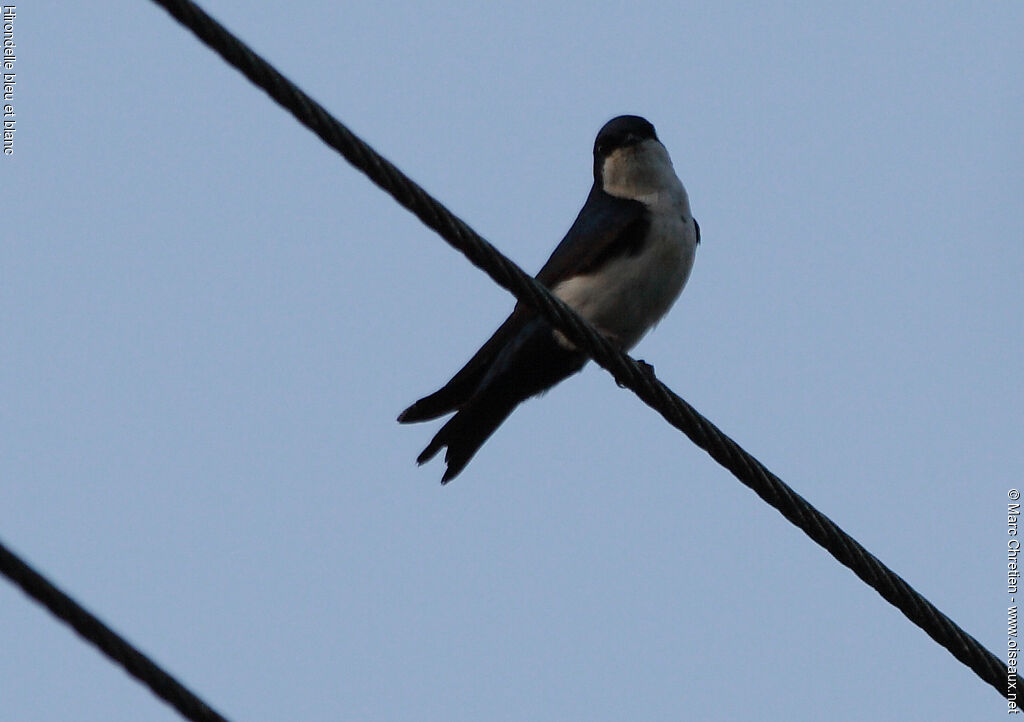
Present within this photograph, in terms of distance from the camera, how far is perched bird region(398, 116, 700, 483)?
5238 millimetres

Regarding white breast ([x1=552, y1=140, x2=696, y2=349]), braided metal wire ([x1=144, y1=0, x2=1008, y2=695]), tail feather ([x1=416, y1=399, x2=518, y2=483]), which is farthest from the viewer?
white breast ([x1=552, y1=140, x2=696, y2=349])

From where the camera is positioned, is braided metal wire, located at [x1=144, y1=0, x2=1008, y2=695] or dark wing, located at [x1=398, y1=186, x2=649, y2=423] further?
dark wing, located at [x1=398, y1=186, x2=649, y2=423]

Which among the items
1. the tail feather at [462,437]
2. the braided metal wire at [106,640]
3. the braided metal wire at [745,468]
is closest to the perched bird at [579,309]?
the tail feather at [462,437]

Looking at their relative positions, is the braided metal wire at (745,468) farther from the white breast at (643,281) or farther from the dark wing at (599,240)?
the dark wing at (599,240)

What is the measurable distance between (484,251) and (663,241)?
2.44 m

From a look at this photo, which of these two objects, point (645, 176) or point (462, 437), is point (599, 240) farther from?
point (462, 437)

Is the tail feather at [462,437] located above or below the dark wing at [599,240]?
below

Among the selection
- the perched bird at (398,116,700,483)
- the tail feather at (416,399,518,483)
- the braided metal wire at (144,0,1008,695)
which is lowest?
the braided metal wire at (144,0,1008,695)

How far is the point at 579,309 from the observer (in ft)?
17.5

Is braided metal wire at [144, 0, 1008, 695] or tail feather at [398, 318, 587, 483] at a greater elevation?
tail feather at [398, 318, 587, 483]

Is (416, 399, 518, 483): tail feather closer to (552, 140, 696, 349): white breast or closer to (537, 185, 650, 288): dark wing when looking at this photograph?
(552, 140, 696, 349): white breast

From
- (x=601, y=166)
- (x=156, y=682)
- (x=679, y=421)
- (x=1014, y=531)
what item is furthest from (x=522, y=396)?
(x=156, y=682)

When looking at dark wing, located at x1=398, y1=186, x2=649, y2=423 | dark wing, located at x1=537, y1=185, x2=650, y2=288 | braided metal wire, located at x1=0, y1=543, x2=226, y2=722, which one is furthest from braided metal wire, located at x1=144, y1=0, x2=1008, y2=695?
dark wing, located at x1=537, y1=185, x2=650, y2=288

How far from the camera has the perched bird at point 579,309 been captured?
5.24m
